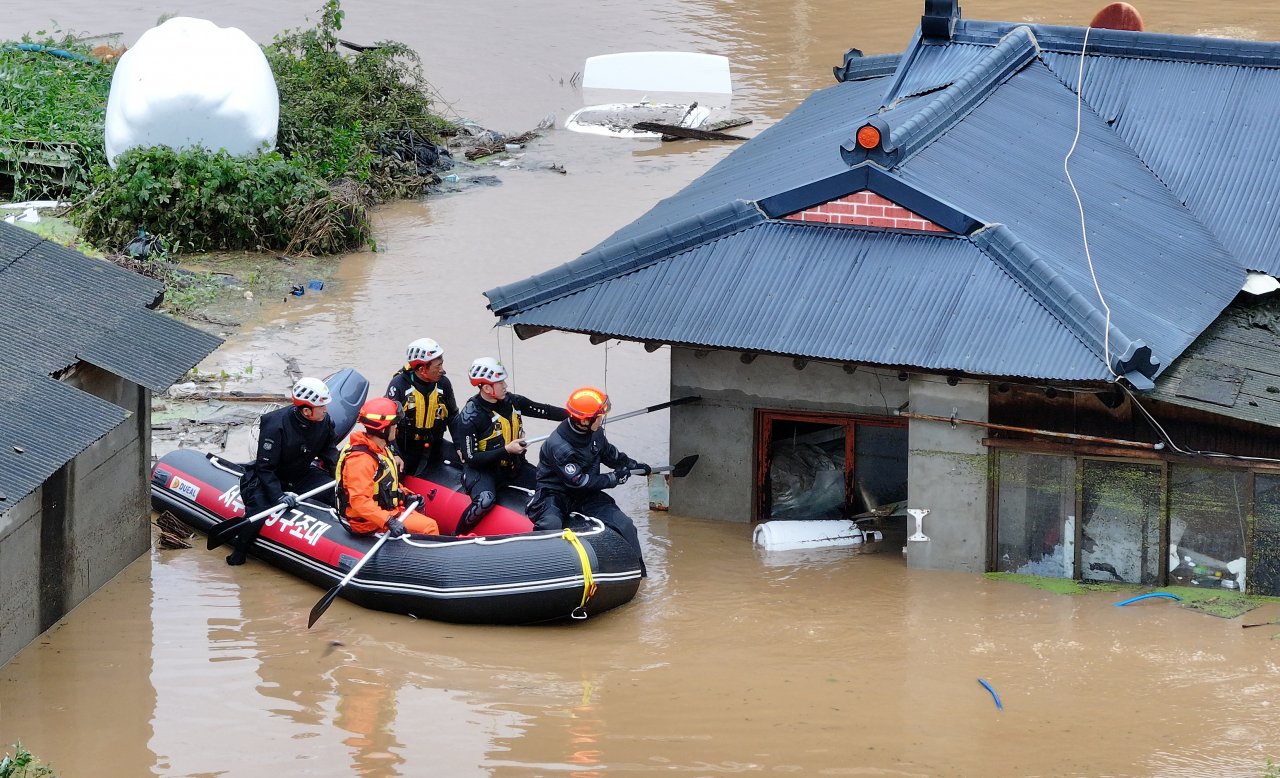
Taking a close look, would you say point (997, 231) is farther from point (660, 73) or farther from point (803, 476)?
point (660, 73)

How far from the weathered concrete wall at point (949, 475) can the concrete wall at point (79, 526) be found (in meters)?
6.30

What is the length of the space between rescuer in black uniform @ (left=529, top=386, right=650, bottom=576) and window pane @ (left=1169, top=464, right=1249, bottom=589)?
4.18 metres

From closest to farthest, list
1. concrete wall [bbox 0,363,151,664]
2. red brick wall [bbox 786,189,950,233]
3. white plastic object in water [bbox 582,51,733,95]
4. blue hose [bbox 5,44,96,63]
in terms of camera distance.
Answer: concrete wall [bbox 0,363,151,664]
red brick wall [bbox 786,189,950,233]
blue hose [bbox 5,44,96,63]
white plastic object in water [bbox 582,51,733,95]

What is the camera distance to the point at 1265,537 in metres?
12.3

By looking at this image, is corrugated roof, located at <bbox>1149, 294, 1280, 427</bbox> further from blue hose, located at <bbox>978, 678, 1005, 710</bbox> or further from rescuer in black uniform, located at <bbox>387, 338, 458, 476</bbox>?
rescuer in black uniform, located at <bbox>387, 338, 458, 476</bbox>

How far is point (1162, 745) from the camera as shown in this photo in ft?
33.5

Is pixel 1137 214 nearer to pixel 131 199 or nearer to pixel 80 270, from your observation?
pixel 80 270

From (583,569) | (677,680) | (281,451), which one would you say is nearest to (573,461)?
(583,569)

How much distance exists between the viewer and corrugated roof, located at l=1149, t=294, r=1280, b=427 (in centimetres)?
1205

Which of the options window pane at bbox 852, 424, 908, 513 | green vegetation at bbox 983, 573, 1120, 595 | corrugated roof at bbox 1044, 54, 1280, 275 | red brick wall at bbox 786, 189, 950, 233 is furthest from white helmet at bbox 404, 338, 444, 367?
corrugated roof at bbox 1044, 54, 1280, 275

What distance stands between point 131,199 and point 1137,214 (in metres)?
12.5

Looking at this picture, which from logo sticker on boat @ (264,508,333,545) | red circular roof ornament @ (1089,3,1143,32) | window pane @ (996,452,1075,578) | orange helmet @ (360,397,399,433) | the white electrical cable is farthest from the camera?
red circular roof ornament @ (1089,3,1143,32)

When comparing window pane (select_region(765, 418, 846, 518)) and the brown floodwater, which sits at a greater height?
window pane (select_region(765, 418, 846, 518))

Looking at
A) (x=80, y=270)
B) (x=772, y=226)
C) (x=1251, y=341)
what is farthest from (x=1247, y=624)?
(x=80, y=270)
